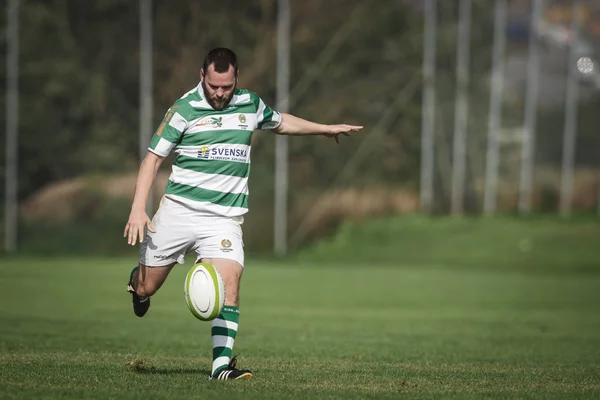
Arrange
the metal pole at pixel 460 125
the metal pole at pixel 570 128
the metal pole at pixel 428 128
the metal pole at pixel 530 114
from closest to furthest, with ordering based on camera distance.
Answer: the metal pole at pixel 428 128 → the metal pole at pixel 460 125 → the metal pole at pixel 530 114 → the metal pole at pixel 570 128

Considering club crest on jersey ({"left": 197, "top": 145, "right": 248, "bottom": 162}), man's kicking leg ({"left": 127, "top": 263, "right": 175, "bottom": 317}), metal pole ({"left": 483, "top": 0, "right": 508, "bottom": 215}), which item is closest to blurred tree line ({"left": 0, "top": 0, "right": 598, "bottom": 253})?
metal pole ({"left": 483, "top": 0, "right": 508, "bottom": 215})

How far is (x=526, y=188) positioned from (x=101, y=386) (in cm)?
2892

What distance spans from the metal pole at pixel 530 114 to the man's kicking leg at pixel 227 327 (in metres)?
27.4

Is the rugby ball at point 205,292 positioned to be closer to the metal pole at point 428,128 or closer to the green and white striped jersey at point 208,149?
the green and white striped jersey at point 208,149

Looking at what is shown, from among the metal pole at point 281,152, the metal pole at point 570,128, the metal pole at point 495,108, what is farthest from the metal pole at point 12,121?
the metal pole at point 570,128

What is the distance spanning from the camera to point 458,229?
3184 cm

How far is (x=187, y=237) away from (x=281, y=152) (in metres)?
22.5

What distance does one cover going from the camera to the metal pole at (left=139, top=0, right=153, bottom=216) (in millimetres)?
30000

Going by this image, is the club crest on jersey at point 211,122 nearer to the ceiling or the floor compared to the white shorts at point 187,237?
nearer to the ceiling

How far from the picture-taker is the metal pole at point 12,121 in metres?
29.4

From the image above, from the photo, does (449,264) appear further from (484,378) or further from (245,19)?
(484,378)

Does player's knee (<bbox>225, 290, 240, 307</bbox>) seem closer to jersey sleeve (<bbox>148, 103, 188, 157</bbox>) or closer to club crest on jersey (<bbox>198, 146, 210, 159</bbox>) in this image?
club crest on jersey (<bbox>198, 146, 210, 159</bbox>)

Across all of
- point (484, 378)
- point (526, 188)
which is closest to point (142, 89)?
point (526, 188)

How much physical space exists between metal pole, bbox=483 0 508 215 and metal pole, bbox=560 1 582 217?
236cm
